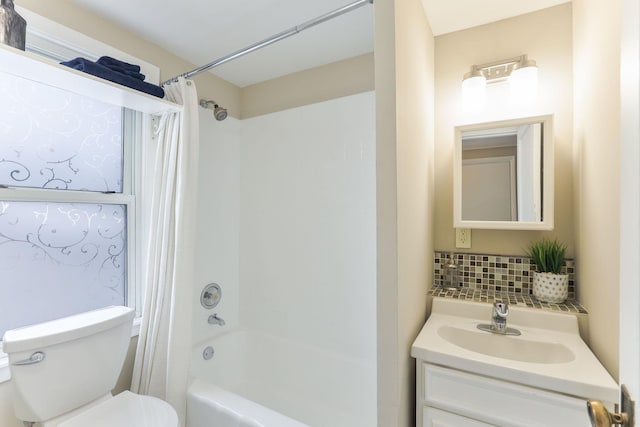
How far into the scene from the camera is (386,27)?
114cm

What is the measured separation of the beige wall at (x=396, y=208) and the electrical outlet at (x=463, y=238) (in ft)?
1.86

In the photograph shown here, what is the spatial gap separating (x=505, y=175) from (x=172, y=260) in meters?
1.89

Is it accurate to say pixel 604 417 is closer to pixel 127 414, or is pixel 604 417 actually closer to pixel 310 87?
pixel 127 414

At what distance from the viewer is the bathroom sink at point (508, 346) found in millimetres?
1279

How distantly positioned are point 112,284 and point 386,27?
2038mm

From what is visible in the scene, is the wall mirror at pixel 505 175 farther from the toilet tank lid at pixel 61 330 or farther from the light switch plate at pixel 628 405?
the toilet tank lid at pixel 61 330

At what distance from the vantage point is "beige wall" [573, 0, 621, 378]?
1.06m

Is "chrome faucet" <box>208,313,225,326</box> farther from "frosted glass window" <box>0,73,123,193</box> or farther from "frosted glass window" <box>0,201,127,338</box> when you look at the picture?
"frosted glass window" <box>0,73,123,193</box>

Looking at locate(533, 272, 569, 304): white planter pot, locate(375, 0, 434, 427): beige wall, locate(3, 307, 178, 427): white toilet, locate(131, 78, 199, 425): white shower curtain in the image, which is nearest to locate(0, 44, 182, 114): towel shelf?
locate(131, 78, 199, 425): white shower curtain

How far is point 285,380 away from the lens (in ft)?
7.38

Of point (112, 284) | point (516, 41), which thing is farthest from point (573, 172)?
point (112, 284)

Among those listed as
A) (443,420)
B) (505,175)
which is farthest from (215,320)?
(505,175)

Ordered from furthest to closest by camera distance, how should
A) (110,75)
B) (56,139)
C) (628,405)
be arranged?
1. (56,139)
2. (110,75)
3. (628,405)

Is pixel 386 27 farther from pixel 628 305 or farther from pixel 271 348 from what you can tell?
pixel 271 348
